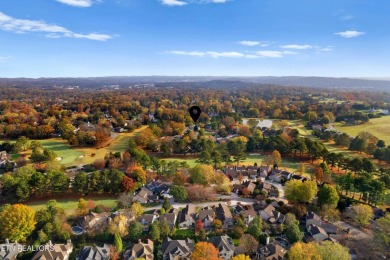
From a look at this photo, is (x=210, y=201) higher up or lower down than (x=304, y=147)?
lower down

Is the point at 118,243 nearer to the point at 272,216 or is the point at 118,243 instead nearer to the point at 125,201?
the point at 125,201

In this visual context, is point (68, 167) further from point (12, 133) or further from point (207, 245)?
point (207, 245)

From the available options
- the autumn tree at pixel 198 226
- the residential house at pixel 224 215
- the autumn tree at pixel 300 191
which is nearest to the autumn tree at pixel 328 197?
the autumn tree at pixel 300 191

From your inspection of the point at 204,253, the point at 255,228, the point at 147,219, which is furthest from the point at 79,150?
the point at 204,253

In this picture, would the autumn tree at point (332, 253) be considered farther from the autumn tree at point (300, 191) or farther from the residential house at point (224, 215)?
the autumn tree at point (300, 191)

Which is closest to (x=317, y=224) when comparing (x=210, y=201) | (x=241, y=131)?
(x=210, y=201)

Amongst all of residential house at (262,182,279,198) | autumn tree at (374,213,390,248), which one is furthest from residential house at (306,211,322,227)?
residential house at (262,182,279,198)
